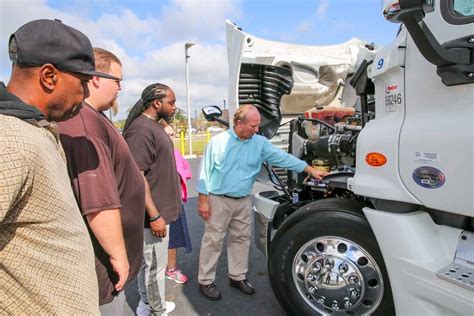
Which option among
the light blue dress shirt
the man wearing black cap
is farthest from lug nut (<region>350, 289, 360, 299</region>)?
the man wearing black cap

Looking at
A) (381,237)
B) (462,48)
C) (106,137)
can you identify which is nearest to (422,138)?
(462,48)

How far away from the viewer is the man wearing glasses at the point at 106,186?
1.54 meters

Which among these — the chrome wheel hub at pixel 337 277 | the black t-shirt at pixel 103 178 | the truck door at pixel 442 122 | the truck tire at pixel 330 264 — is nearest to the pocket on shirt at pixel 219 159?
the truck tire at pixel 330 264

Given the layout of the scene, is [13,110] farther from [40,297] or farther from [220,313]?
[220,313]

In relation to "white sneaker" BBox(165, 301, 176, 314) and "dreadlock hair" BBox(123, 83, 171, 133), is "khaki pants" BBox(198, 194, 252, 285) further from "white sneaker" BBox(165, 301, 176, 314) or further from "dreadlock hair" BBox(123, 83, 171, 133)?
"dreadlock hair" BBox(123, 83, 171, 133)

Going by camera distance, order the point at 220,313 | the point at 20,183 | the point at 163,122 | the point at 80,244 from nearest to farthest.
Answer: the point at 20,183
the point at 80,244
the point at 220,313
the point at 163,122

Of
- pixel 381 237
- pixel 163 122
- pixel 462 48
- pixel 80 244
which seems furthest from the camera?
pixel 163 122

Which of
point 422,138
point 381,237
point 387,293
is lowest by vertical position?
point 387,293

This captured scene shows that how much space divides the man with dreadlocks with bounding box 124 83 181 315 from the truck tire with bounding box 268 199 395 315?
0.88 metres

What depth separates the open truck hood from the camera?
403 centimetres

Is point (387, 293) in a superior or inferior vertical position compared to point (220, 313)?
superior

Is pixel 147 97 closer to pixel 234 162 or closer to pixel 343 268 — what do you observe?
pixel 234 162

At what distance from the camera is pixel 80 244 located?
115 cm

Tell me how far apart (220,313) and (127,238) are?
1616mm
